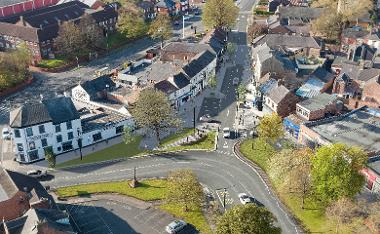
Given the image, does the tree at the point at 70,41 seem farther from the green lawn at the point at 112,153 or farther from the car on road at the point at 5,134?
the green lawn at the point at 112,153

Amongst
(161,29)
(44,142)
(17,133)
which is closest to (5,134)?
(17,133)

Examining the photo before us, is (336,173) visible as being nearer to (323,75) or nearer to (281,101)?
(281,101)

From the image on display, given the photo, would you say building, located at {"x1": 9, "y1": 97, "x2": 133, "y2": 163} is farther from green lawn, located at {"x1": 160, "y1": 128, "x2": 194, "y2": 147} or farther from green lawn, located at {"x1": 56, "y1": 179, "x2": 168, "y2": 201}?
green lawn, located at {"x1": 56, "y1": 179, "x2": 168, "y2": 201}

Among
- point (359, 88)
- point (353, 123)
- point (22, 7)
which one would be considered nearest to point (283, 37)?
point (359, 88)

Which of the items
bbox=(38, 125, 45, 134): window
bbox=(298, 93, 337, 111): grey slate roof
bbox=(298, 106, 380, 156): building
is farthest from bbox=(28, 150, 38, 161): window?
bbox=(298, 93, 337, 111): grey slate roof

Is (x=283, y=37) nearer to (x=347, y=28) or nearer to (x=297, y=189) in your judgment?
(x=347, y=28)

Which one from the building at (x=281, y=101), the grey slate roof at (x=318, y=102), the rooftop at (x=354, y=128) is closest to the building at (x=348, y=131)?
the rooftop at (x=354, y=128)
